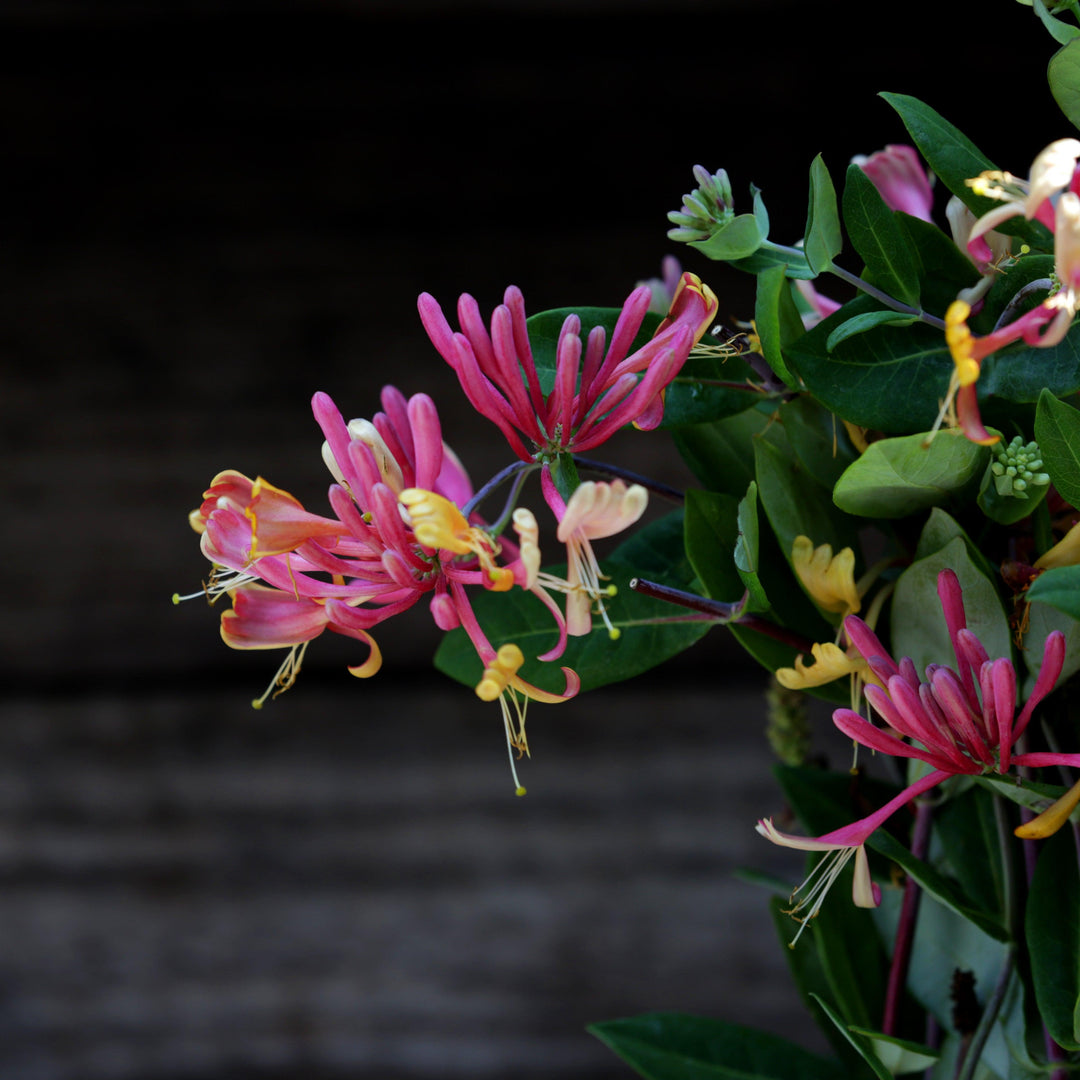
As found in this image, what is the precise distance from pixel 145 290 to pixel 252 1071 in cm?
61

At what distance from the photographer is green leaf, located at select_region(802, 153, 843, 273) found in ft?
0.77

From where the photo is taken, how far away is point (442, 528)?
20cm

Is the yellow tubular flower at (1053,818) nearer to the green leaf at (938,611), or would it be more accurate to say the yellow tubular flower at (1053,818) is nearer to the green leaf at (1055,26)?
the green leaf at (938,611)

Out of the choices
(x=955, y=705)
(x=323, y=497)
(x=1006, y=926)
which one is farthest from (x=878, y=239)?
(x=323, y=497)

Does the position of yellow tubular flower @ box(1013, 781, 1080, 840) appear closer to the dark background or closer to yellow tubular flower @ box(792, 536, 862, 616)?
yellow tubular flower @ box(792, 536, 862, 616)

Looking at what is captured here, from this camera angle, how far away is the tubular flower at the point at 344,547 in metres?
0.23

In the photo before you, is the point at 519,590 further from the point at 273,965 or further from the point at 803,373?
the point at 273,965

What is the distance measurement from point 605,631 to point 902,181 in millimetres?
180

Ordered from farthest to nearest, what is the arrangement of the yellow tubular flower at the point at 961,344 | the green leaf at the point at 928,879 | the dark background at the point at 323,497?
the dark background at the point at 323,497, the green leaf at the point at 928,879, the yellow tubular flower at the point at 961,344

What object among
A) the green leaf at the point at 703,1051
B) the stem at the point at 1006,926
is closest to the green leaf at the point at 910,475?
the stem at the point at 1006,926

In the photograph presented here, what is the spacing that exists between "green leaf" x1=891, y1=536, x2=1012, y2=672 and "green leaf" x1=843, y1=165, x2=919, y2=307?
0.07 meters

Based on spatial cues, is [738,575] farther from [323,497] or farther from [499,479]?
[323,497]

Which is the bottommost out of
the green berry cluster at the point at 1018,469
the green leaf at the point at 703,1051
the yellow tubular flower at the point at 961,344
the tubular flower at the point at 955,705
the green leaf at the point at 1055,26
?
the green leaf at the point at 703,1051

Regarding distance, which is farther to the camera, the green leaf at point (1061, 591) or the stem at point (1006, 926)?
the stem at point (1006, 926)
